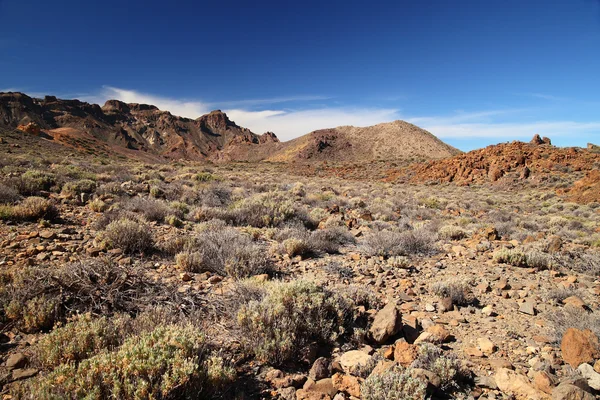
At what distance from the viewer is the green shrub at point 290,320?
8.66 ft

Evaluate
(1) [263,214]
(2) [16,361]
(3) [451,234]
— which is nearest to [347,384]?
(2) [16,361]

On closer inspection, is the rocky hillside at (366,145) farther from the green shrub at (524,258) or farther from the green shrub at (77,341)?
the green shrub at (77,341)

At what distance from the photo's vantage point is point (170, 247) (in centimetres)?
488

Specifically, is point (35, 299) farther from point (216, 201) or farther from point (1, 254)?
point (216, 201)

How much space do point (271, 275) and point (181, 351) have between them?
247 cm

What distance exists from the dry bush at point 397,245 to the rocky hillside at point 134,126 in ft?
269

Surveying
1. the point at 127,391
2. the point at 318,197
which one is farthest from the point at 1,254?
the point at 318,197

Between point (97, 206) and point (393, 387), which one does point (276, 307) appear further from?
point (97, 206)

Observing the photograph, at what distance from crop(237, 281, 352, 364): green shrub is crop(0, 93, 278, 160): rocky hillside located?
3281 inches

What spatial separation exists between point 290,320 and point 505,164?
34.8 meters

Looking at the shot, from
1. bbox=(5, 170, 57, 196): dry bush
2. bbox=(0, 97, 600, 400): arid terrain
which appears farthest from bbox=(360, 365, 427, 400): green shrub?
bbox=(5, 170, 57, 196): dry bush

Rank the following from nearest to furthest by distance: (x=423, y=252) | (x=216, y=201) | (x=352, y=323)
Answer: (x=352, y=323) < (x=423, y=252) < (x=216, y=201)

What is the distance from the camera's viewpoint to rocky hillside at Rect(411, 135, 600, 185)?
27.5 meters

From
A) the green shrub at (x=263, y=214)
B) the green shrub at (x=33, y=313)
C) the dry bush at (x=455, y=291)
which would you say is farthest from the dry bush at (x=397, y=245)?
the green shrub at (x=33, y=313)
